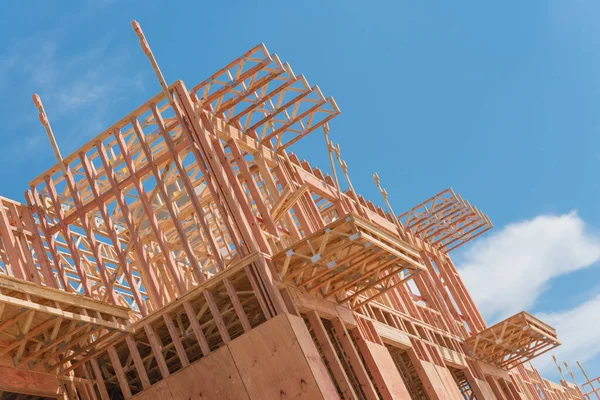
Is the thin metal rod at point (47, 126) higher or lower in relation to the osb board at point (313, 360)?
higher

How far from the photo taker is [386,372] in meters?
24.3

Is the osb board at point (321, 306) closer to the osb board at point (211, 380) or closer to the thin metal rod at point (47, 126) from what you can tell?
the osb board at point (211, 380)

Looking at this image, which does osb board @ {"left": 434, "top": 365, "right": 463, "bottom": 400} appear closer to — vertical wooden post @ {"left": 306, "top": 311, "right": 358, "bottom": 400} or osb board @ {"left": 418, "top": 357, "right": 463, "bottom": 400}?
osb board @ {"left": 418, "top": 357, "right": 463, "bottom": 400}

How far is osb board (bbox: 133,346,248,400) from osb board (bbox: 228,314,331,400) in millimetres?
213

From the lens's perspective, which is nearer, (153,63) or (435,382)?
(153,63)

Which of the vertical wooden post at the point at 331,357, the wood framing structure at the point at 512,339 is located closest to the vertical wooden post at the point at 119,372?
the vertical wooden post at the point at 331,357

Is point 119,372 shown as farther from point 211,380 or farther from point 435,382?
point 435,382

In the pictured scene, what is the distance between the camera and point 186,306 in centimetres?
2150

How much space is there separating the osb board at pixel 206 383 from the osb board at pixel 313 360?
158cm

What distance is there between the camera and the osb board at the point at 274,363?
19.8m

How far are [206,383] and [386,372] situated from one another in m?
5.72

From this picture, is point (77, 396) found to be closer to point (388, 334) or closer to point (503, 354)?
point (388, 334)

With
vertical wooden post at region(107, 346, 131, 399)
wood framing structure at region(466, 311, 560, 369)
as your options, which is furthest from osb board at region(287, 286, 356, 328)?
wood framing structure at region(466, 311, 560, 369)

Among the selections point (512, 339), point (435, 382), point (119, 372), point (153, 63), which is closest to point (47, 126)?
point (153, 63)
